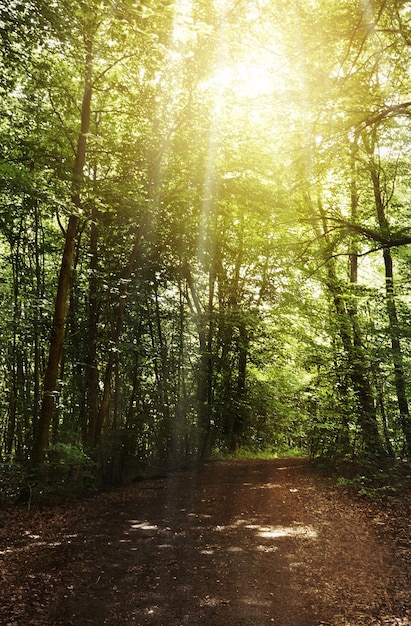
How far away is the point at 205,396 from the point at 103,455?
5.31m

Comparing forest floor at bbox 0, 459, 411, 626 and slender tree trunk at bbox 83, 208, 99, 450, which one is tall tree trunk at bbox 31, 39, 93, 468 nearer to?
forest floor at bbox 0, 459, 411, 626

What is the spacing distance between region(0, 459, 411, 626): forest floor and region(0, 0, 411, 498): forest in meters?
1.95

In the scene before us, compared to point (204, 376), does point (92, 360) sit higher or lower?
higher

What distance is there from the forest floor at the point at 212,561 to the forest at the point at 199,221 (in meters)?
1.95

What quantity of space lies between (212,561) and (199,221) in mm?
11810

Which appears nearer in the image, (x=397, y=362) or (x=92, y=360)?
(x=397, y=362)

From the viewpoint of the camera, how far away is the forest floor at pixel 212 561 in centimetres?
471

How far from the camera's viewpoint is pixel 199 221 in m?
16.1

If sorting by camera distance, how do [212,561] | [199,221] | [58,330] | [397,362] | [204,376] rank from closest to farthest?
[212,561] → [58,330] → [397,362] → [199,221] → [204,376]

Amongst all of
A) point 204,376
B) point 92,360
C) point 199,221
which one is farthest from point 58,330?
point 199,221

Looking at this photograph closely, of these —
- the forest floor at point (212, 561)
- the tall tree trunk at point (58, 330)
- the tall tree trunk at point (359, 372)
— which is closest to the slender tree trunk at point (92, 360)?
the tall tree trunk at point (58, 330)

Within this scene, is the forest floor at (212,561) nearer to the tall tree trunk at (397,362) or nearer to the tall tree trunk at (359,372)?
the tall tree trunk at (359,372)

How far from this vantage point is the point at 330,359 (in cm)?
1298

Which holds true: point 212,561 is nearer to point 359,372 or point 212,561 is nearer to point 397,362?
point 359,372
